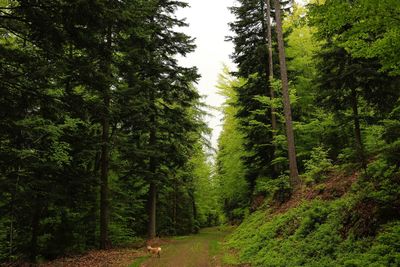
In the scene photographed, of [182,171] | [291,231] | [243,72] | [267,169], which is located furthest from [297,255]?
[182,171]

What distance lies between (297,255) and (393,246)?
130 inches

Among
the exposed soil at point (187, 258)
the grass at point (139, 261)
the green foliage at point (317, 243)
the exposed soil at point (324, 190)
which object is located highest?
the exposed soil at point (324, 190)

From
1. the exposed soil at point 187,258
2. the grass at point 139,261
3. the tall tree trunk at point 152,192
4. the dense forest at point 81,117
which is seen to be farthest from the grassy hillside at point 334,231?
the tall tree trunk at point 152,192

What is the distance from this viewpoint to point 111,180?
22.9 m

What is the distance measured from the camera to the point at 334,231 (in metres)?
9.27

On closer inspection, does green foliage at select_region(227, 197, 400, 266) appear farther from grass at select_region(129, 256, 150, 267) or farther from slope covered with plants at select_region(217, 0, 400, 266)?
grass at select_region(129, 256, 150, 267)

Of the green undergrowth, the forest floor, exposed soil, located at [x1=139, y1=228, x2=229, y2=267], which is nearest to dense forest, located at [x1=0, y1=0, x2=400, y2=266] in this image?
the green undergrowth

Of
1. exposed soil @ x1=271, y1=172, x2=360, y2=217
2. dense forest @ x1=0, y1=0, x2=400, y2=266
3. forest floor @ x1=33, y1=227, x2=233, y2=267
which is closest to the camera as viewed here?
dense forest @ x1=0, y1=0, x2=400, y2=266

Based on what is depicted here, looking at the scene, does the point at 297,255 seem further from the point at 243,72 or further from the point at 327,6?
the point at 243,72

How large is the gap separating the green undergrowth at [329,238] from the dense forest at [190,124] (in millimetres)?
44

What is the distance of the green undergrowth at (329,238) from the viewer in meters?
7.16

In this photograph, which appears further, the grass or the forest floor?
the forest floor

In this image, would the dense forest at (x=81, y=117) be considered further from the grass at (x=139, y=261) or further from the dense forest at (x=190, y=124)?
the grass at (x=139, y=261)

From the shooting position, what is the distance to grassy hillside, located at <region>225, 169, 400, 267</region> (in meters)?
7.32
